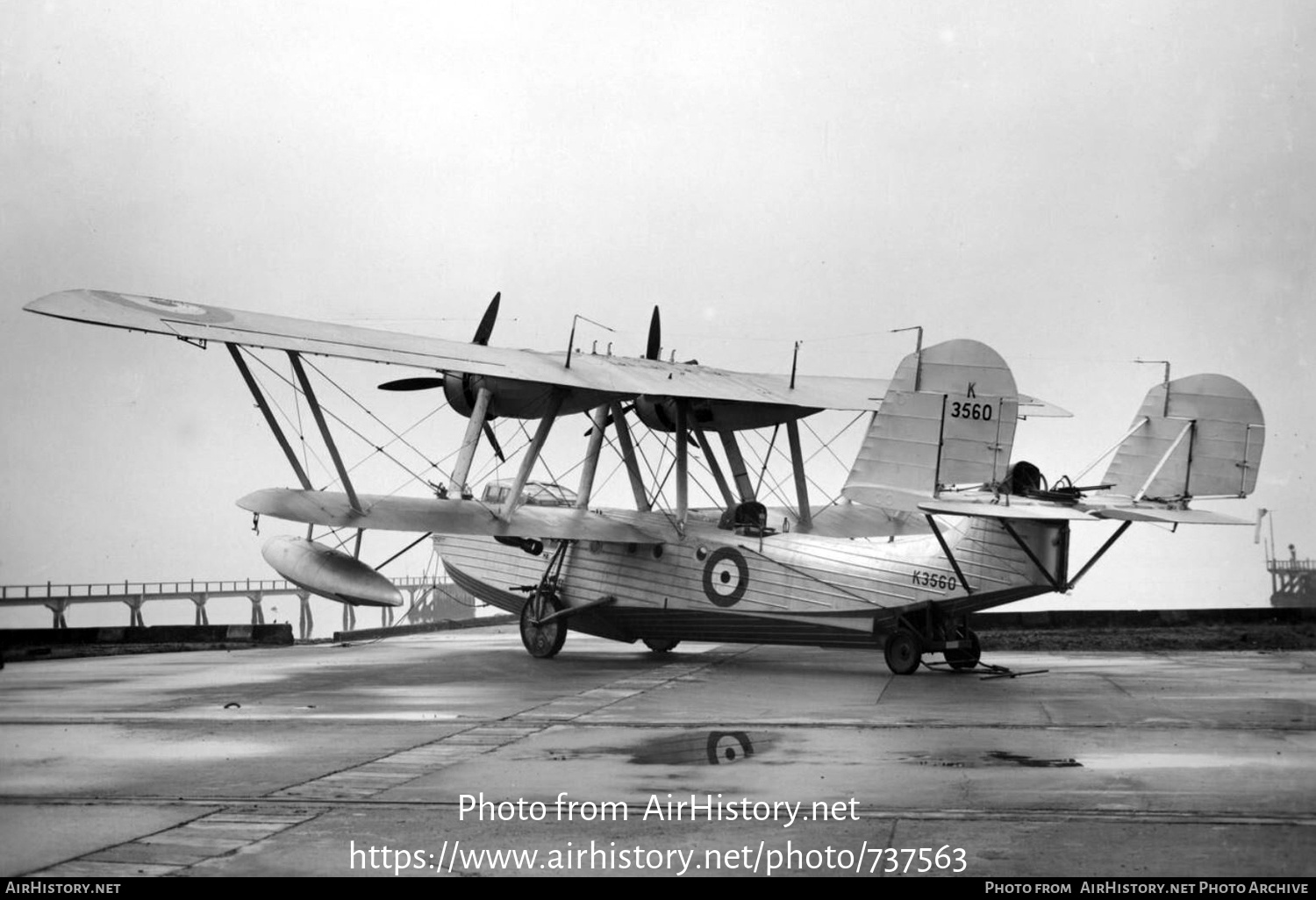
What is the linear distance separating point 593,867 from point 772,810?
6.33 feet

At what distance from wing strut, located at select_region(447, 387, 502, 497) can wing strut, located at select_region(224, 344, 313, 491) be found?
7.57 ft

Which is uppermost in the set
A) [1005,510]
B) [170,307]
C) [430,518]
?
[170,307]

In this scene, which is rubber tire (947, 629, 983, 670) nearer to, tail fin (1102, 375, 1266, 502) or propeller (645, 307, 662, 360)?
tail fin (1102, 375, 1266, 502)

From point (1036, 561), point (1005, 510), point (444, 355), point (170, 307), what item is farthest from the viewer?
point (444, 355)

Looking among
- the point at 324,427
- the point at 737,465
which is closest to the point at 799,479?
the point at 737,465

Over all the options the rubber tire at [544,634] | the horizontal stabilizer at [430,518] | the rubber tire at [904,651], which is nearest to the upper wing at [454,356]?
the horizontal stabilizer at [430,518]

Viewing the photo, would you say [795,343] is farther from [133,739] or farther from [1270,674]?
[133,739]

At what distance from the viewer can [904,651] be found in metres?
19.8

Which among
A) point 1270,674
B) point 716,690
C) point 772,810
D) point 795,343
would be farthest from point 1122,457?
point 772,810

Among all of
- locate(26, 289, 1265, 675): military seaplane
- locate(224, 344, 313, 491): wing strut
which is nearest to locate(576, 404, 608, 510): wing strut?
locate(26, 289, 1265, 675): military seaplane

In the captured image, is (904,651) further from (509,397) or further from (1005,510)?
(509,397)

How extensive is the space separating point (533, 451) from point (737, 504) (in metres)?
3.58

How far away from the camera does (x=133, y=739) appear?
1311 centimetres

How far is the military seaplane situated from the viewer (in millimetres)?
17703
